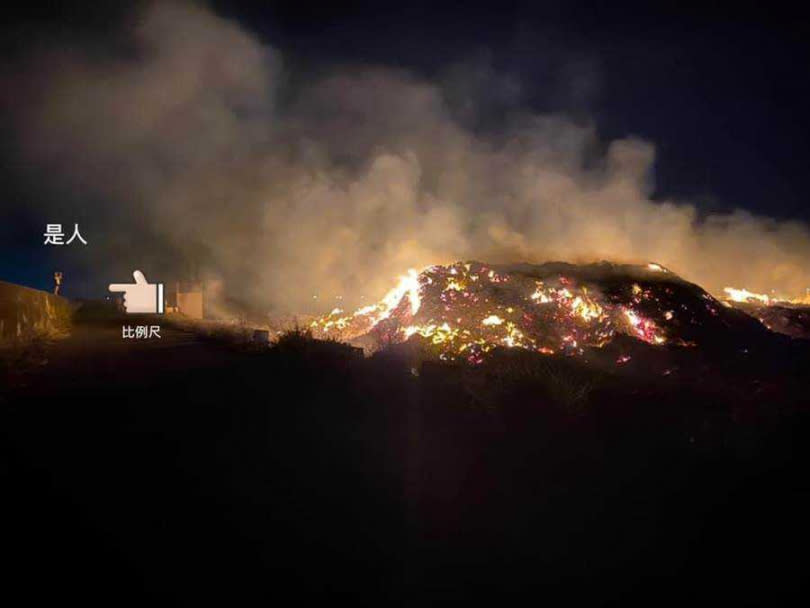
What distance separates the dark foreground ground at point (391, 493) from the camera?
3975 millimetres

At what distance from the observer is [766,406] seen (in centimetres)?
1097

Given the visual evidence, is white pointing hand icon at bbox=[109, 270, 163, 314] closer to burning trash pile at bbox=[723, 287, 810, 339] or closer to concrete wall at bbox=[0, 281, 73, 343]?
concrete wall at bbox=[0, 281, 73, 343]

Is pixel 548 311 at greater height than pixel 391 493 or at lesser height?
greater

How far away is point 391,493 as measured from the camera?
17.5 feet

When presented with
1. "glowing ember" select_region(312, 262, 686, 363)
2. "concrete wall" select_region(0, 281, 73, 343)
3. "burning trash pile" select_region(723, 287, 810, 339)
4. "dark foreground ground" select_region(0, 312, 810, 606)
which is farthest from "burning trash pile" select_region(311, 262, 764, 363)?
"concrete wall" select_region(0, 281, 73, 343)

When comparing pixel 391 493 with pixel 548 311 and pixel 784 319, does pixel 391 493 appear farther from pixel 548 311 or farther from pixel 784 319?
pixel 784 319

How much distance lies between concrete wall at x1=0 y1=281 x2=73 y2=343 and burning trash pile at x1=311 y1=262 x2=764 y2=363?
907 cm

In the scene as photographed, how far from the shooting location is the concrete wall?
1631cm

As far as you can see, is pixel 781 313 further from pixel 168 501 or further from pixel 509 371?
pixel 168 501

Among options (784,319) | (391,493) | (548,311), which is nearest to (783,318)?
(784,319)

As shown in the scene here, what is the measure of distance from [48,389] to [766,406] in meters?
12.0

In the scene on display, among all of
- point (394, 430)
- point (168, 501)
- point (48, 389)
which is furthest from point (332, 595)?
point (48, 389)

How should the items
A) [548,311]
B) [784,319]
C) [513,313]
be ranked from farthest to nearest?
[784,319] → [548,311] → [513,313]

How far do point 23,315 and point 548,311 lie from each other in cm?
1721
